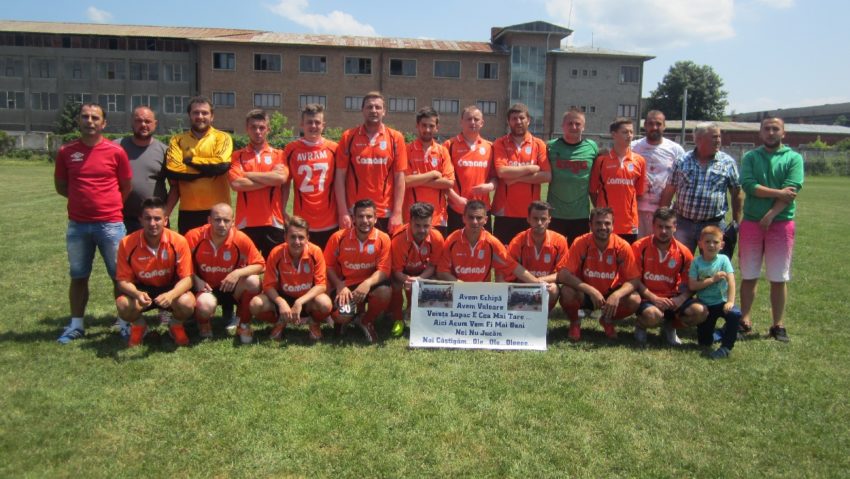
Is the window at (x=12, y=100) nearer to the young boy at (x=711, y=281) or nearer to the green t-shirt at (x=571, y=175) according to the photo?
the green t-shirt at (x=571, y=175)

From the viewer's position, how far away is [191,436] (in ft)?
12.3

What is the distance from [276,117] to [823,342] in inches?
1796

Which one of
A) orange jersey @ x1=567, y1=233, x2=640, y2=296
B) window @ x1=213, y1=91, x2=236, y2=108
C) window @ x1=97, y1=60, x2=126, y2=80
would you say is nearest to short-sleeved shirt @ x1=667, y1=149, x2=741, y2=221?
orange jersey @ x1=567, y1=233, x2=640, y2=296

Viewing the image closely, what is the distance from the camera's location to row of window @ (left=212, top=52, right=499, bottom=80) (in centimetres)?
5256

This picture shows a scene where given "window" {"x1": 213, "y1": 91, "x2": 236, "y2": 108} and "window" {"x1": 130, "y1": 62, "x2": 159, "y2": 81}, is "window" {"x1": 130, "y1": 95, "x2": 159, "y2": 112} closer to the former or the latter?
"window" {"x1": 130, "y1": 62, "x2": 159, "y2": 81}

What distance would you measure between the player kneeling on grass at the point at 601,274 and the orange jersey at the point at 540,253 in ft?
0.51

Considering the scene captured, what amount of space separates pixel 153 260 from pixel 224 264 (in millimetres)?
637

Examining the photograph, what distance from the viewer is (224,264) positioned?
229 inches

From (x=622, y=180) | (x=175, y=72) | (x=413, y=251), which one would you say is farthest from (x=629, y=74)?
(x=413, y=251)

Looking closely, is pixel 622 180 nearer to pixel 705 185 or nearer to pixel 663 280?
pixel 705 185

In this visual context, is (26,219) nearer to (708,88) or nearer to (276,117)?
(276,117)

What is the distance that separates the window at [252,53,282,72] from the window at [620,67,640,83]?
105ft

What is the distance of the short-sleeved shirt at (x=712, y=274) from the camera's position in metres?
5.62

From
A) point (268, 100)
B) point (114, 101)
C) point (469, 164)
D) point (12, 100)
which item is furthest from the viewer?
point (12, 100)
